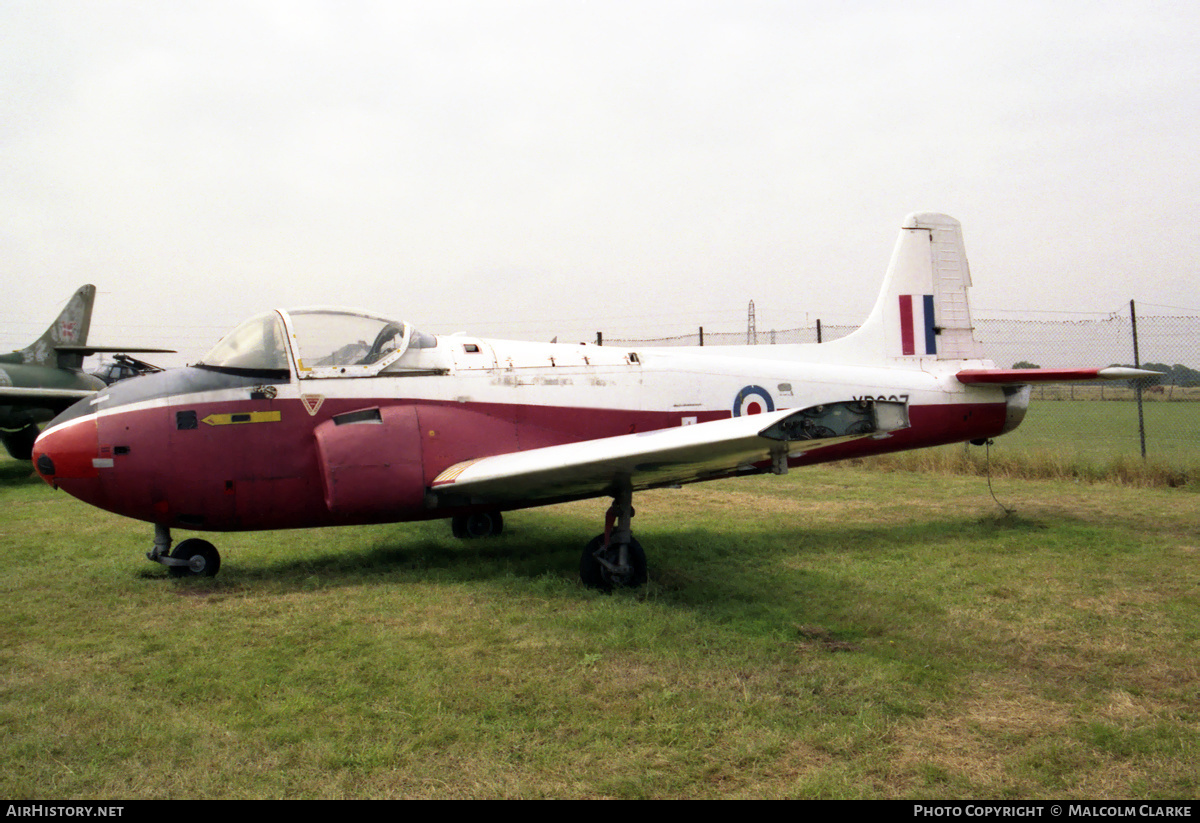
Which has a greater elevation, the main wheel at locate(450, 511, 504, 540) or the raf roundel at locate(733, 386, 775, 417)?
the raf roundel at locate(733, 386, 775, 417)

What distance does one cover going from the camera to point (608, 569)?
573cm

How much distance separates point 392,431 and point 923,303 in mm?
6213

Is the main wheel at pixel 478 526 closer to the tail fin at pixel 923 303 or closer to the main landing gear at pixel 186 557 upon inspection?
the main landing gear at pixel 186 557

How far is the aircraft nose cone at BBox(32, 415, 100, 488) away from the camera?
5699mm

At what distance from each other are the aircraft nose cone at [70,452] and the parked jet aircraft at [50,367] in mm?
10925

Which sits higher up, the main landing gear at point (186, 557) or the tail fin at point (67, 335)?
the tail fin at point (67, 335)

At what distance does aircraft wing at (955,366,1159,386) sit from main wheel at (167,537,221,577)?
774cm

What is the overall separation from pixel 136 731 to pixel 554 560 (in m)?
3.91

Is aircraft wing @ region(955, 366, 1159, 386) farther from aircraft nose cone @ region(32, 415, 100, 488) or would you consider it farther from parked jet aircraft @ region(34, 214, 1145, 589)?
aircraft nose cone @ region(32, 415, 100, 488)

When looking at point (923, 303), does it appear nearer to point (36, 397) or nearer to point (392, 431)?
point (392, 431)

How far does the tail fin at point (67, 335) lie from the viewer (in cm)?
1678

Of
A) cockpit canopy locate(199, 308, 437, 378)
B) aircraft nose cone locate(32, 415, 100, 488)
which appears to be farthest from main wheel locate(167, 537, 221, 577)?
cockpit canopy locate(199, 308, 437, 378)

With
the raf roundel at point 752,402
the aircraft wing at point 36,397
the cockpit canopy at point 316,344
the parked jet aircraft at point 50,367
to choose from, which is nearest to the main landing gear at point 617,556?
the raf roundel at point 752,402
